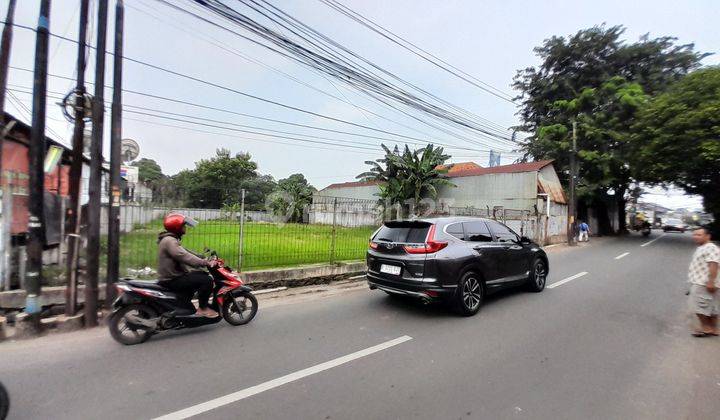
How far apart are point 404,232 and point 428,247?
61cm

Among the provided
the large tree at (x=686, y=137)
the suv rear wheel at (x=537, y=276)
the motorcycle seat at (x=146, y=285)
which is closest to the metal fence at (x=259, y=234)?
the motorcycle seat at (x=146, y=285)

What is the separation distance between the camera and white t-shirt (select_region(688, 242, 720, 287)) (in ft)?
15.6

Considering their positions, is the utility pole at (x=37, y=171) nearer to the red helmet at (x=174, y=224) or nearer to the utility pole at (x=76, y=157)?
the utility pole at (x=76, y=157)

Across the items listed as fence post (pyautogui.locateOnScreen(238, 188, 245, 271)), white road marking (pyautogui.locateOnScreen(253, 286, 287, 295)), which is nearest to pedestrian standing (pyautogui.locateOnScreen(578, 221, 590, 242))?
white road marking (pyautogui.locateOnScreen(253, 286, 287, 295))

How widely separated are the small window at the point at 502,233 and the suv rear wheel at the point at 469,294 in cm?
127

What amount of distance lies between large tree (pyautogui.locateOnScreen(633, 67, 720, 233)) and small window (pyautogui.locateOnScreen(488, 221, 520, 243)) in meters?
17.5

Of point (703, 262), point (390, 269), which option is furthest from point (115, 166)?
point (703, 262)

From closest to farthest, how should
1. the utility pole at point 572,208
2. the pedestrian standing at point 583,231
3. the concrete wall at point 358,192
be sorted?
the utility pole at point 572,208 < the pedestrian standing at point 583,231 < the concrete wall at point 358,192

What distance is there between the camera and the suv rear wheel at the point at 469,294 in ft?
18.1

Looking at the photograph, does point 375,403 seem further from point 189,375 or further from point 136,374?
point 136,374

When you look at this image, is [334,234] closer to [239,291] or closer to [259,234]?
[259,234]

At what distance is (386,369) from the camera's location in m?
3.74

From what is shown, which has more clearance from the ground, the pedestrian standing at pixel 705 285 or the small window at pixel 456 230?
the small window at pixel 456 230

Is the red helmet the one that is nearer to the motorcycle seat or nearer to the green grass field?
the motorcycle seat
